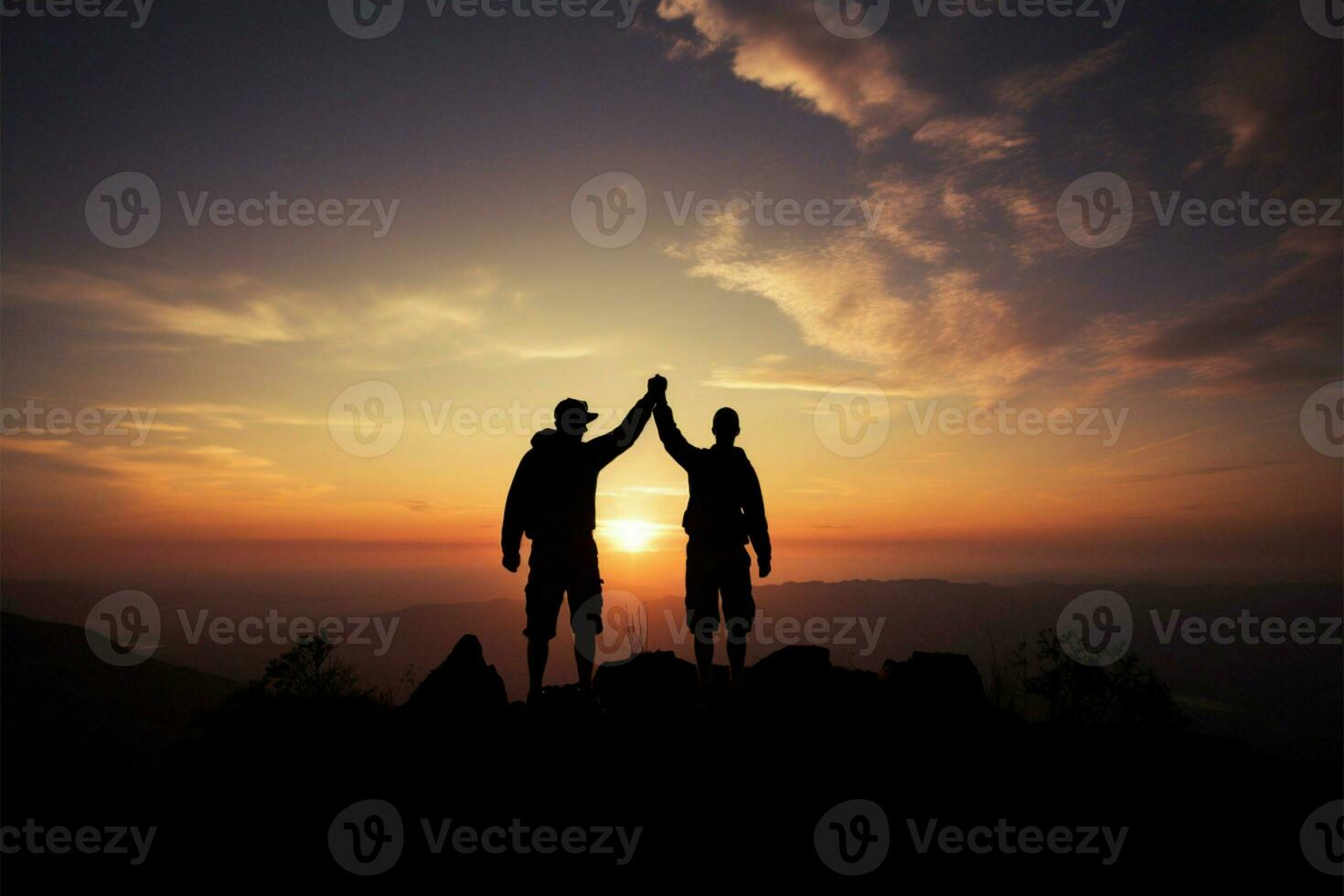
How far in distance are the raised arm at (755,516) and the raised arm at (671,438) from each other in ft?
2.78

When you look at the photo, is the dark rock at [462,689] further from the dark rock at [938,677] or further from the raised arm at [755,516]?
the dark rock at [938,677]

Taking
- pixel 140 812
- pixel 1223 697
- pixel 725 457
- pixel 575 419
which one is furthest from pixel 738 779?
pixel 1223 697

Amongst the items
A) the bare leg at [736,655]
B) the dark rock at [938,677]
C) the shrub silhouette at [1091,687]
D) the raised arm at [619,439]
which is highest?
the raised arm at [619,439]

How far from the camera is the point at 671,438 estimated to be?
834 centimetres

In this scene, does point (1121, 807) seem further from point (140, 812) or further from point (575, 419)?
point (140, 812)

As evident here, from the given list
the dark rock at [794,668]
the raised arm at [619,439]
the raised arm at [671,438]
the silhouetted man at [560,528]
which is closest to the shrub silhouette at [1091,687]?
the dark rock at [794,668]

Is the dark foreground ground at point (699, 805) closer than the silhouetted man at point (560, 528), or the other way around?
the dark foreground ground at point (699, 805)

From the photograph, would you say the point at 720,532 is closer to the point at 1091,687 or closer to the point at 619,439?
the point at 619,439

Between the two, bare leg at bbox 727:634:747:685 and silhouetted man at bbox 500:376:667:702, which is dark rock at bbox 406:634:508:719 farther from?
bare leg at bbox 727:634:747:685

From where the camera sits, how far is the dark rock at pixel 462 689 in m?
8.00

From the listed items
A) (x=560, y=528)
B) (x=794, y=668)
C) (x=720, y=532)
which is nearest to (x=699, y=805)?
(x=720, y=532)

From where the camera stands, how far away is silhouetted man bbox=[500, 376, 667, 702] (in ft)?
25.6

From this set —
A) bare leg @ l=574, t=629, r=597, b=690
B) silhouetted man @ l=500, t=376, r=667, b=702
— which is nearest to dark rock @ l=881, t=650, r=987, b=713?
bare leg @ l=574, t=629, r=597, b=690

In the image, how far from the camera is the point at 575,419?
8141mm
